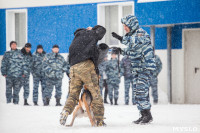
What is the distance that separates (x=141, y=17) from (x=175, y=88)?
304 centimetres

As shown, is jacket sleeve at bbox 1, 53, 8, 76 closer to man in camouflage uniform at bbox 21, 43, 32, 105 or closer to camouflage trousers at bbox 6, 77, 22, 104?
camouflage trousers at bbox 6, 77, 22, 104

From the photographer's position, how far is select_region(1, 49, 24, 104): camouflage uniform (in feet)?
44.2

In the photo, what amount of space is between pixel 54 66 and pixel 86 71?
703 centimetres

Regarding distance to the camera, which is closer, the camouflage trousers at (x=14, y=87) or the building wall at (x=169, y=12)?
the camouflage trousers at (x=14, y=87)

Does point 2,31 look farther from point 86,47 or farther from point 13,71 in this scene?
point 86,47

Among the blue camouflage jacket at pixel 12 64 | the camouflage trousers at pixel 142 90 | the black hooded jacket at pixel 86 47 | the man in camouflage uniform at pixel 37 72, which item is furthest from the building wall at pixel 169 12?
the black hooded jacket at pixel 86 47

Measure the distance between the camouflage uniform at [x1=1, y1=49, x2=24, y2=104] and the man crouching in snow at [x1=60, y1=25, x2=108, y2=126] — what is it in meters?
6.72

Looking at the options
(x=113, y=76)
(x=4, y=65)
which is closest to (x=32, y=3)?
(x=4, y=65)

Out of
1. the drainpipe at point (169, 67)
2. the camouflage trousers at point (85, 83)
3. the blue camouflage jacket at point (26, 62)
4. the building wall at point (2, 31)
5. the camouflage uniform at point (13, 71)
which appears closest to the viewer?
the camouflage trousers at point (85, 83)

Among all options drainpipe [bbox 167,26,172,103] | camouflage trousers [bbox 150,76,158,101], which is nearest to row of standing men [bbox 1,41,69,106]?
camouflage trousers [bbox 150,76,158,101]

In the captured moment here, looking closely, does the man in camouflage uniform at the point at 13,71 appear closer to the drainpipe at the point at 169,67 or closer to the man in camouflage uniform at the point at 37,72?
the man in camouflage uniform at the point at 37,72

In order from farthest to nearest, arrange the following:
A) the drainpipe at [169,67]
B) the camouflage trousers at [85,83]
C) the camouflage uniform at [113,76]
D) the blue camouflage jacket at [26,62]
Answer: the drainpipe at [169,67] → the camouflage uniform at [113,76] → the blue camouflage jacket at [26,62] → the camouflage trousers at [85,83]

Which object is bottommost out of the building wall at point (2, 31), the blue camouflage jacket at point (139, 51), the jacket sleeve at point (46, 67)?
the jacket sleeve at point (46, 67)

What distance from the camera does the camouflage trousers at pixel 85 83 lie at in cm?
695
